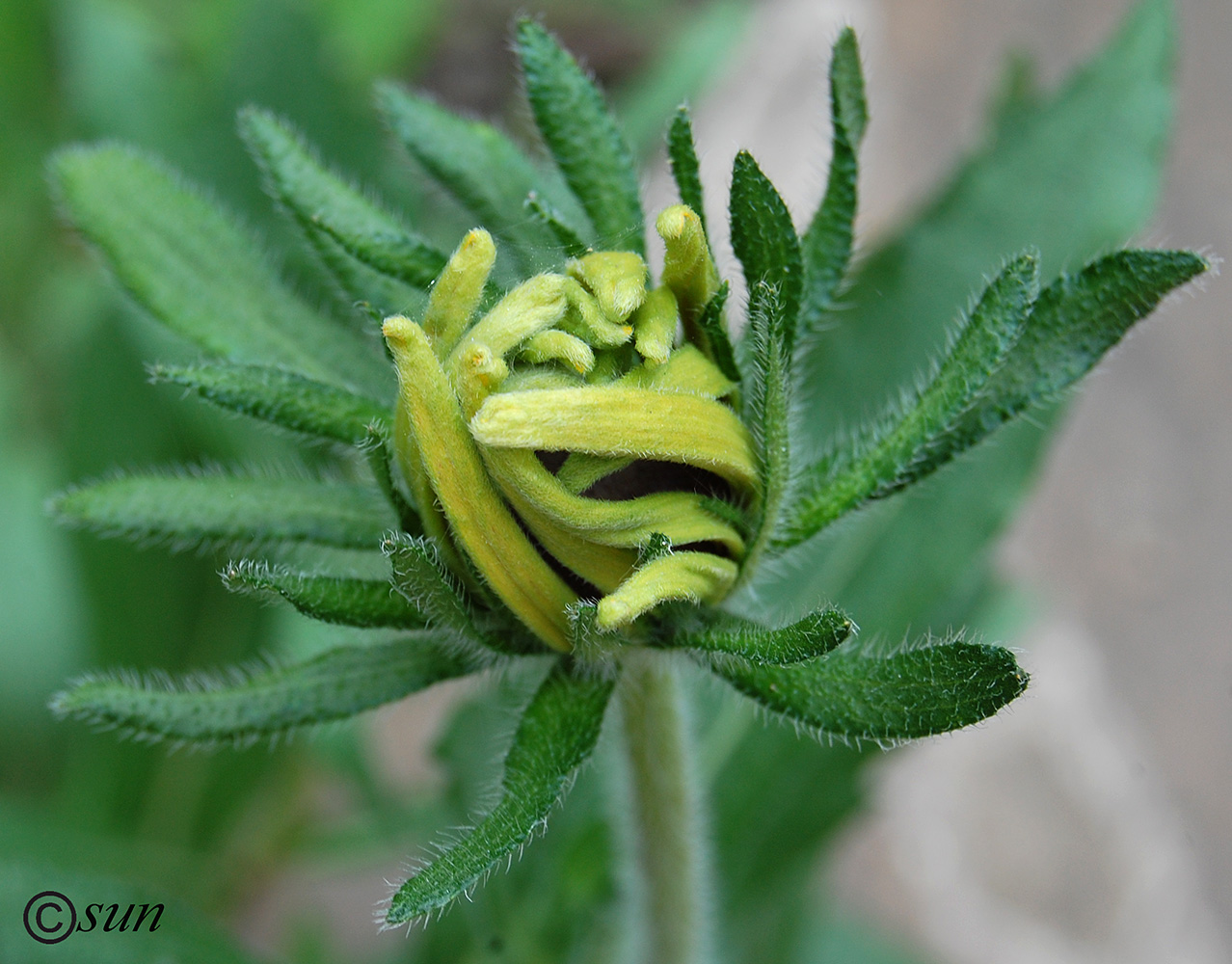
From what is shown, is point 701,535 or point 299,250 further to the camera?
point 299,250

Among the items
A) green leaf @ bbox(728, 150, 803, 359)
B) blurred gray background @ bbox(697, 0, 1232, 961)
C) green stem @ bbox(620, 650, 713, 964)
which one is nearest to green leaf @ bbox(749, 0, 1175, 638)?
green stem @ bbox(620, 650, 713, 964)

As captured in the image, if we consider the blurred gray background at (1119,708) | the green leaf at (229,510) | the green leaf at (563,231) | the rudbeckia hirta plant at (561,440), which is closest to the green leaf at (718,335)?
the rudbeckia hirta plant at (561,440)

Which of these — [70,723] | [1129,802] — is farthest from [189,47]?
[1129,802]

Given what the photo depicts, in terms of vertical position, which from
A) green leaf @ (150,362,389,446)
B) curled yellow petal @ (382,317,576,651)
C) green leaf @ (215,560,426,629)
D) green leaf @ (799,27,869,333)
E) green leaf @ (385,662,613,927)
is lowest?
green leaf @ (385,662,613,927)

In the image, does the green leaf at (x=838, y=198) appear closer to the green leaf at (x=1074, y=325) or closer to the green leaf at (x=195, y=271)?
the green leaf at (x=1074, y=325)

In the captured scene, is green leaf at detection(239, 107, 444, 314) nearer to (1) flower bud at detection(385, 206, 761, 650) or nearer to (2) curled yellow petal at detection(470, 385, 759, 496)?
(1) flower bud at detection(385, 206, 761, 650)

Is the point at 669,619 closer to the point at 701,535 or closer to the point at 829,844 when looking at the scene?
the point at 701,535

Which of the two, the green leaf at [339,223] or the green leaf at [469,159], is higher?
the green leaf at [469,159]
